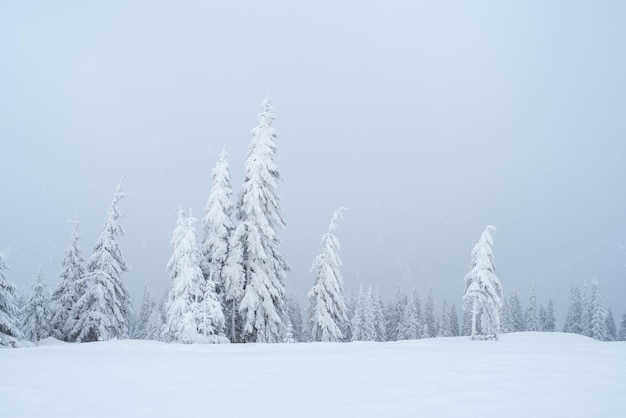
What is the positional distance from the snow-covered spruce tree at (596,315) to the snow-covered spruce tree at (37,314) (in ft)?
244

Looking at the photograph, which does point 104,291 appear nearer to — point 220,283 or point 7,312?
point 7,312

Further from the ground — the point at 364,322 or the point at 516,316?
the point at 516,316

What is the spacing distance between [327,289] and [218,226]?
11712mm

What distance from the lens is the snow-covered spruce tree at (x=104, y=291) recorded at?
92.9ft

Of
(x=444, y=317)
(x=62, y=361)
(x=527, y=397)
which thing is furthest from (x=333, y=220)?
(x=444, y=317)

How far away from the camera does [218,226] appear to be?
2544 cm

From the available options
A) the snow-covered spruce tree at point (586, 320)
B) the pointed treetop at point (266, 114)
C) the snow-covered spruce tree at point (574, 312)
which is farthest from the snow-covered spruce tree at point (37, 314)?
the snow-covered spruce tree at point (574, 312)

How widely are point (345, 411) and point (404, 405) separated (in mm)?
947

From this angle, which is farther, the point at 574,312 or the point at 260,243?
the point at 574,312

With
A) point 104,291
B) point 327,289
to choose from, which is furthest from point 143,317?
point 327,289

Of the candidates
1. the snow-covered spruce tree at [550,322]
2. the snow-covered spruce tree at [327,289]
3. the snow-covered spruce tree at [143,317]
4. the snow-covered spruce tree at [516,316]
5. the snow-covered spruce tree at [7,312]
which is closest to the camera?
the snow-covered spruce tree at [7,312]

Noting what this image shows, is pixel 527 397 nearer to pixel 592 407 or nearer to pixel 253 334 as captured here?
pixel 592 407

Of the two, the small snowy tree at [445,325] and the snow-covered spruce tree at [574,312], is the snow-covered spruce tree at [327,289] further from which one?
the snow-covered spruce tree at [574,312]

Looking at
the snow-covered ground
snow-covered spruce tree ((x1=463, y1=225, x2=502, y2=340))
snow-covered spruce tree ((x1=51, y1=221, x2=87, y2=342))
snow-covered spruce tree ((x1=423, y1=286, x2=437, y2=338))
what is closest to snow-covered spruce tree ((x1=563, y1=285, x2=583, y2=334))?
snow-covered spruce tree ((x1=423, y1=286, x2=437, y2=338))
